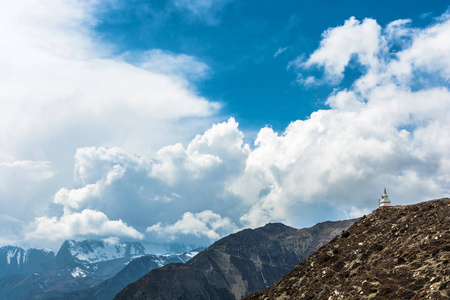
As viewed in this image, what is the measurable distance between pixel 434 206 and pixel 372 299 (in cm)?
1565

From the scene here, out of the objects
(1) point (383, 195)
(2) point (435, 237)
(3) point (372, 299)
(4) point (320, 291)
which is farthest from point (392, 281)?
(1) point (383, 195)

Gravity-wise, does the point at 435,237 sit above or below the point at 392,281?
above

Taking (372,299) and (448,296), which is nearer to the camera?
(448,296)

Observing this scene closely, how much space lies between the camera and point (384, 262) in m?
42.9

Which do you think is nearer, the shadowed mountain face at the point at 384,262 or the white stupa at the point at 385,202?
the shadowed mountain face at the point at 384,262

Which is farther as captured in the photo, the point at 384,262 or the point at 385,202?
the point at 385,202

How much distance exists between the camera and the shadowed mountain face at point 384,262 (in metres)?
37.2

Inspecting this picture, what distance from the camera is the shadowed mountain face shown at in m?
37.2

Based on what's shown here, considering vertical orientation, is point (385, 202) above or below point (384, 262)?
above

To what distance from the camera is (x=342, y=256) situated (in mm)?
49906

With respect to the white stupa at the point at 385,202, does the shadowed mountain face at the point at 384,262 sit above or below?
below

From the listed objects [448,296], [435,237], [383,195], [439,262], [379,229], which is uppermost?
[383,195]

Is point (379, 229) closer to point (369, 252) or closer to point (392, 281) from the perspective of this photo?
point (369, 252)

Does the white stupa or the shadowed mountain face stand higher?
the white stupa
